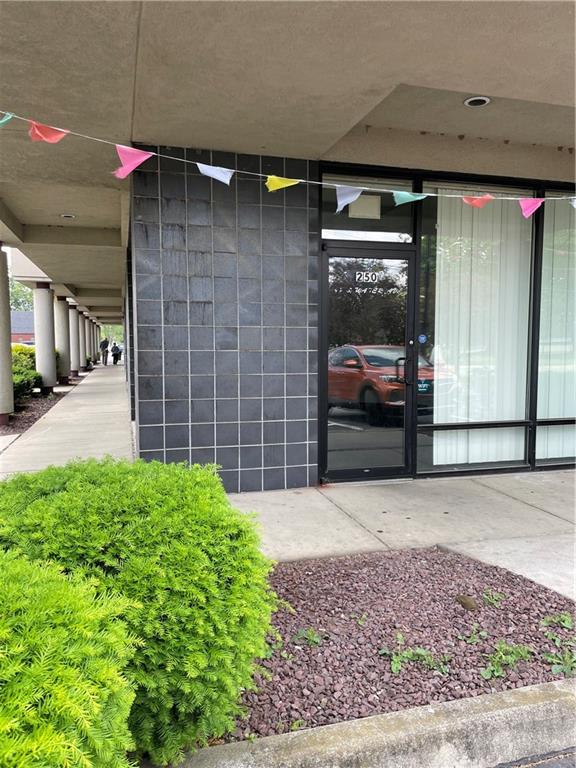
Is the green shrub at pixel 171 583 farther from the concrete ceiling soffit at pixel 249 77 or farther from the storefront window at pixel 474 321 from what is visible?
the storefront window at pixel 474 321

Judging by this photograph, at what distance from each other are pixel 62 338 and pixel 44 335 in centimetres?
426

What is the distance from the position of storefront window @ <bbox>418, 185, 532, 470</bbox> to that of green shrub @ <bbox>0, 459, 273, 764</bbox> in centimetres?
402

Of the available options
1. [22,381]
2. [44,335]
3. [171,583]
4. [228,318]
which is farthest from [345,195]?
[44,335]

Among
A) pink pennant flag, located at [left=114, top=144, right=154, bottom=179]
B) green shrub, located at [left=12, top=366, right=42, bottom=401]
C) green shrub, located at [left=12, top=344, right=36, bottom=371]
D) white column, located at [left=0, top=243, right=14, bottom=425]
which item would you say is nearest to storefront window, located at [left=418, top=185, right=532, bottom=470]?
pink pennant flag, located at [left=114, top=144, right=154, bottom=179]

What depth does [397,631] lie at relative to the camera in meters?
2.60

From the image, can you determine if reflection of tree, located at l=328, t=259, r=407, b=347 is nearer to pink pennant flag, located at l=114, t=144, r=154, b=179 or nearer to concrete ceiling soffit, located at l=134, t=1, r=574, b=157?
concrete ceiling soffit, located at l=134, t=1, r=574, b=157

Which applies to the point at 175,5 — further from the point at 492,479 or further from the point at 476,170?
the point at 492,479

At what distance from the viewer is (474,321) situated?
5.67m

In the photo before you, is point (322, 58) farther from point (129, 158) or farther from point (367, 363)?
point (367, 363)

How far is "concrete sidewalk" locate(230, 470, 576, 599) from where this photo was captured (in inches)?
141

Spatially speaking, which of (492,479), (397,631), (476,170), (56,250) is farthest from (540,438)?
(56,250)

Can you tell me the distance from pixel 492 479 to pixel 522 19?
408cm

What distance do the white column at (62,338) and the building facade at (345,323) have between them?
14.4 m

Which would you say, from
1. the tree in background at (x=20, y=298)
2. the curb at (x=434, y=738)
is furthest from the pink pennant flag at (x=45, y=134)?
the tree in background at (x=20, y=298)
